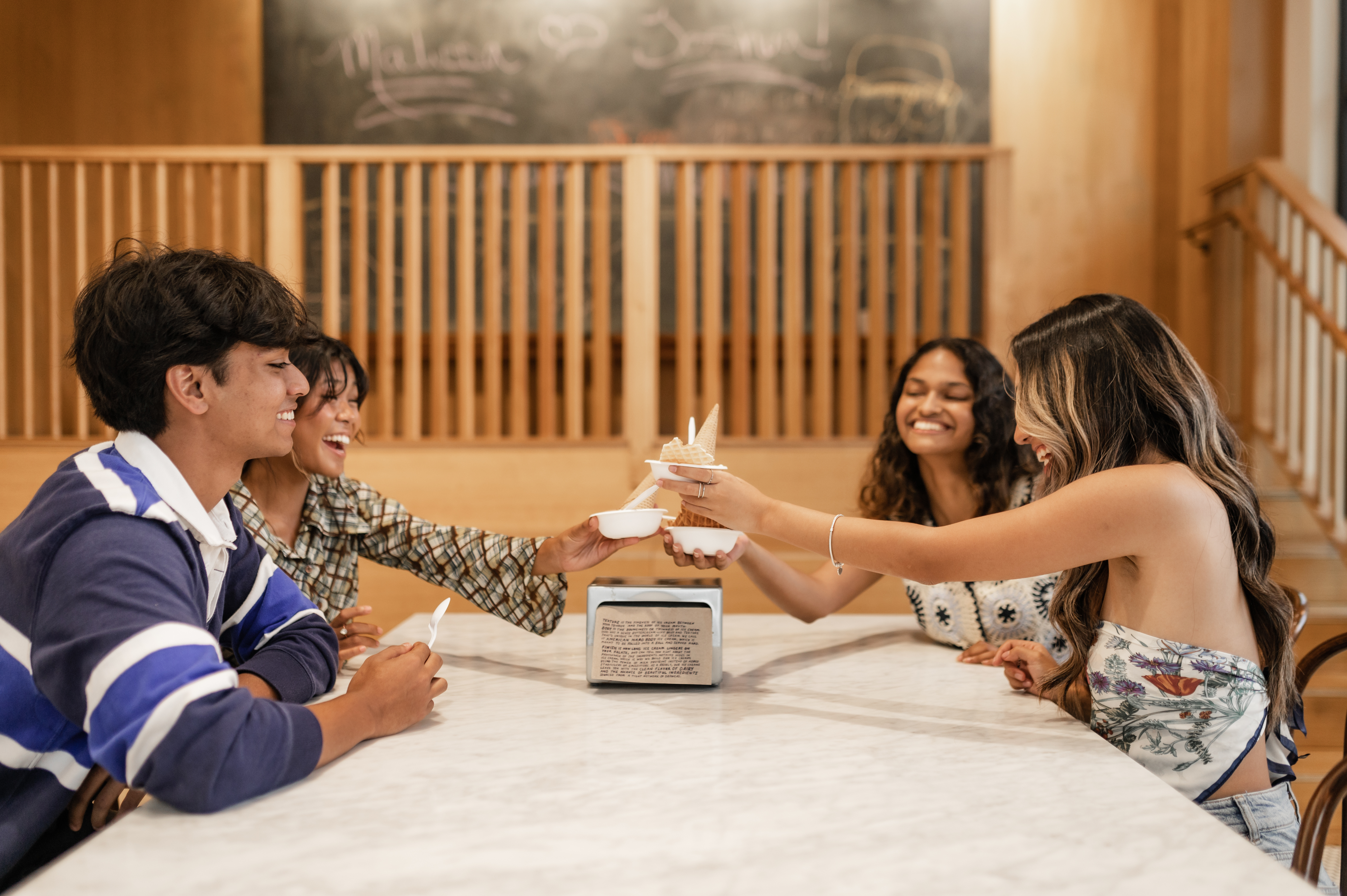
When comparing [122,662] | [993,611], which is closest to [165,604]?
[122,662]

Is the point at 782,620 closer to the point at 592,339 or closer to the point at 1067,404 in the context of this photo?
the point at 1067,404

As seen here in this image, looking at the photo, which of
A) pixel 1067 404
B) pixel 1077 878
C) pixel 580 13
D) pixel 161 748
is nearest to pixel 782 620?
pixel 1067 404

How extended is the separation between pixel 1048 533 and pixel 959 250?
8.61 feet

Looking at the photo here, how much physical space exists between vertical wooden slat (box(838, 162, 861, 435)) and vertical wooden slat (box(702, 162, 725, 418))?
1.66 ft

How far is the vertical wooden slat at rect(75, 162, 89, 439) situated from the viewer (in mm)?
3617

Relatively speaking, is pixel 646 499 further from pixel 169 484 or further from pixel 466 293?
pixel 466 293

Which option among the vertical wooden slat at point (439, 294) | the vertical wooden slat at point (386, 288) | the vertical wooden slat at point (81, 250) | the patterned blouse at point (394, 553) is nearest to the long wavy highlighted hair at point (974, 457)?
the patterned blouse at point (394, 553)

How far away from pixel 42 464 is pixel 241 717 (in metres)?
3.40

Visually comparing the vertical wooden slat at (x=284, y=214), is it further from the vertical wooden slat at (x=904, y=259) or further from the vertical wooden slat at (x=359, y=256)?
the vertical wooden slat at (x=904, y=259)

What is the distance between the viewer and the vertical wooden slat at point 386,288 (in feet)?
11.8

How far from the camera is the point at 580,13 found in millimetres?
4402

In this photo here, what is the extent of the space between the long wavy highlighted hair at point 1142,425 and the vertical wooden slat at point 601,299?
243 cm

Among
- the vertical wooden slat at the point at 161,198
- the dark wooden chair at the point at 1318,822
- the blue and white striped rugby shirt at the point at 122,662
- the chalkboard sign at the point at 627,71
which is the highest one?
the chalkboard sign at the point at 627,71

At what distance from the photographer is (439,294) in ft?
12.0
